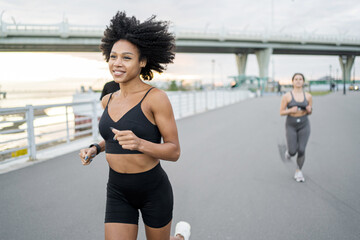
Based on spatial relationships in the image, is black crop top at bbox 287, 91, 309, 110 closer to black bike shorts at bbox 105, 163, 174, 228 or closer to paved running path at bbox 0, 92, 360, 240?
paved running path at bbox 0, 92, 360, 240

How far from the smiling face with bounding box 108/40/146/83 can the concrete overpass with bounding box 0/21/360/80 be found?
44.1 meters

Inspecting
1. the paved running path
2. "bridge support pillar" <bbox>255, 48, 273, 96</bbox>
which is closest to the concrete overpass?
"bridge support pillar" <bbox>255, 48, 273, 96</bbox>

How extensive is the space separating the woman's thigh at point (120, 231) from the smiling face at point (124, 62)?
1.00 m

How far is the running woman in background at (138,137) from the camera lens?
2.06 meters

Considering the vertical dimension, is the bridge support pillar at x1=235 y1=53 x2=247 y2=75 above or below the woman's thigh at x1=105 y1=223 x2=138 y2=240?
above

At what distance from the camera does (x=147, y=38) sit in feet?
7.50

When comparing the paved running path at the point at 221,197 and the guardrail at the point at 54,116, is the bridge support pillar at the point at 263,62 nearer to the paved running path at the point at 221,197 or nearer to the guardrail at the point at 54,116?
the guardrail at the point at 54,116

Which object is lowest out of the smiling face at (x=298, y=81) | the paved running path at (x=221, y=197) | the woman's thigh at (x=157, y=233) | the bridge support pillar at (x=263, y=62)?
the paved running path at (x=221, y=197)

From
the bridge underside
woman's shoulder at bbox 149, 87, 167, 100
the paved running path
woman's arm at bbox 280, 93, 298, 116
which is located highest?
the bridge underside

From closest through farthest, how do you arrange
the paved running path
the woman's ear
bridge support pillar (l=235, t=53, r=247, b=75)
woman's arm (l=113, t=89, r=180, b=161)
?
1. woman's arm (l=113, t=89, r=180, b=161)
2. the woman's ear
3. the paved running path
4. bridge support pillar (l=235, t=53, r=247, b=75)

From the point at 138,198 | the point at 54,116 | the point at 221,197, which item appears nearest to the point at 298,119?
the point at 221,197

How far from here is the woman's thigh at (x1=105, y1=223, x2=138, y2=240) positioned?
6.93 feet

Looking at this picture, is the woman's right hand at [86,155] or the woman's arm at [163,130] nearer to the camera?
the woman's arm at [163,130]

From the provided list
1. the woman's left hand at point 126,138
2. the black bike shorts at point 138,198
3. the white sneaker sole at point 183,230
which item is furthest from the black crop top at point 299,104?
the woman's left hand at point 126,138
